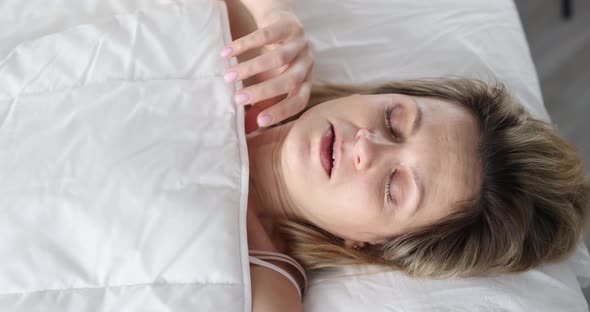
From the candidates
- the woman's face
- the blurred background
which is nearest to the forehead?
the woman's face

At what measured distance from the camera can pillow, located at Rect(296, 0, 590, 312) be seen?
3.53ft

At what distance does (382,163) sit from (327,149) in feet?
0.35

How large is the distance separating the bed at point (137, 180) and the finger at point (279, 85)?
1.4 inches

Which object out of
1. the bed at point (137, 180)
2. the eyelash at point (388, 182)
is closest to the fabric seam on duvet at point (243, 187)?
the bed at point (137, 180)

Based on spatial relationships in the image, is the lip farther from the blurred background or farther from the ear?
the blurred background

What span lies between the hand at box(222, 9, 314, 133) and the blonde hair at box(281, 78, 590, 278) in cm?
24

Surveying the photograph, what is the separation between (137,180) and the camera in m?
0.93

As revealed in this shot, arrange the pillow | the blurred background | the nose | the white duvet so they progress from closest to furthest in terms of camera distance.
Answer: the white duvet < the nose < the pillow < the blurred background

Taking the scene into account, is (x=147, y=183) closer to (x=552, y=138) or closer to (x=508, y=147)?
(x=508, y=147)

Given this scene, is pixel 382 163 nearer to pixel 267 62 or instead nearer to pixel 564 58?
pixel 267 62

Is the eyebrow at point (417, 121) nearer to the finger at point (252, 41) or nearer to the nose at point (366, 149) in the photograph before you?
the nose at point (366, 149)

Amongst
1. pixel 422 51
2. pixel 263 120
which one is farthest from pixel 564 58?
pixel 263 120

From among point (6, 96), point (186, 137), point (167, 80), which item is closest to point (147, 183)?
point (186, 137)

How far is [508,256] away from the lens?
1.04 m
